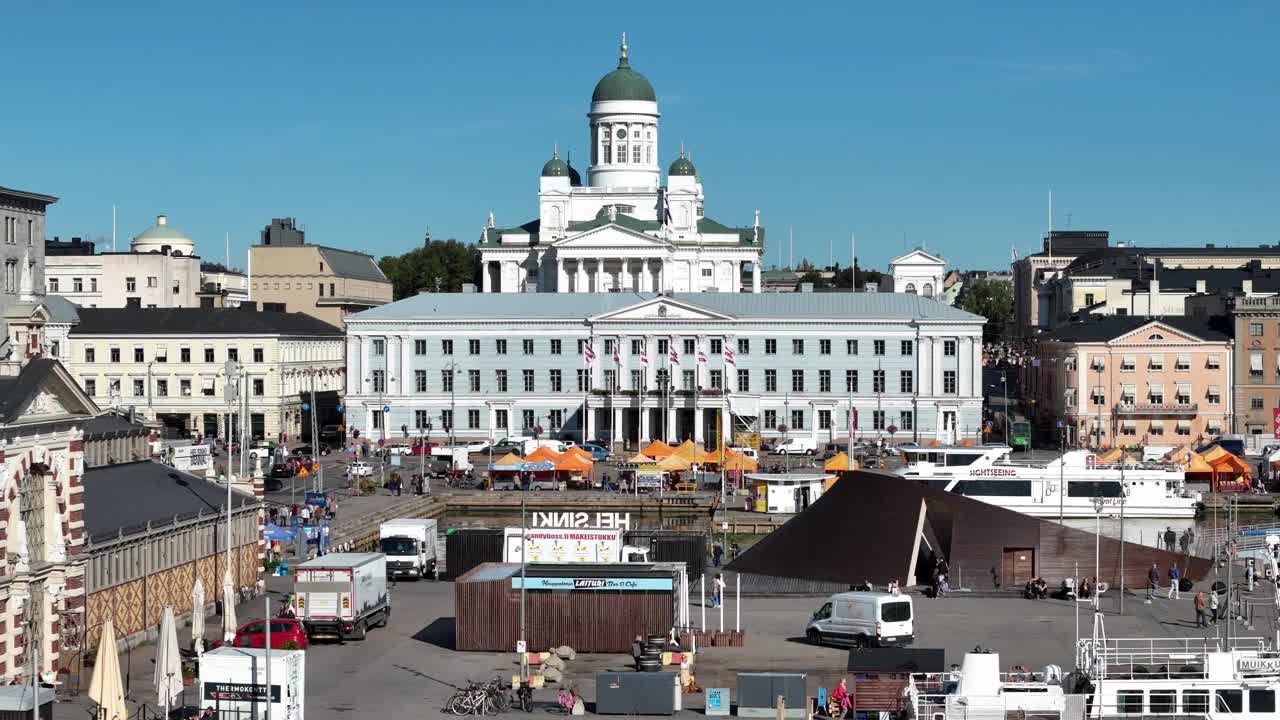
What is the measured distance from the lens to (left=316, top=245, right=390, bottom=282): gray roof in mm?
156750

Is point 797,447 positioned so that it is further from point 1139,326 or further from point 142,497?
point 142,497

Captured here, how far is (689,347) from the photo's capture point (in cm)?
10912

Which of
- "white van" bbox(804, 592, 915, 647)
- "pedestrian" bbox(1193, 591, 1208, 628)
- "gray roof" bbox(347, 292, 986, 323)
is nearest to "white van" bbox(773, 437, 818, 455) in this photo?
"gray roof" bbox(347, 292, 986, 323)

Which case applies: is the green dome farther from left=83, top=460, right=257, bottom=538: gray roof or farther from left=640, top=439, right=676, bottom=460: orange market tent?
left=83, top=460, right=257, bottom=538: gray roof

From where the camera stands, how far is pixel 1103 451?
100000mm

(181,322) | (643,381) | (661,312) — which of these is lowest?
(643,381)

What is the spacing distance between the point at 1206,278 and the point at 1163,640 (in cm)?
9477

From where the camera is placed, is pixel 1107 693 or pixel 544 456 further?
pixel 544 456

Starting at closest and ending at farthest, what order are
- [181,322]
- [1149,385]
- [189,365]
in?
1. [1149,385]
2. [189,365]
3. [181,322]

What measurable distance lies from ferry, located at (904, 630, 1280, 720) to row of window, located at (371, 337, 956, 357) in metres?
71.6

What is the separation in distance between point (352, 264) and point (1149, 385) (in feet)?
253

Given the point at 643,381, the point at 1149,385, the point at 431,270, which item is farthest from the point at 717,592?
the point at 431,270

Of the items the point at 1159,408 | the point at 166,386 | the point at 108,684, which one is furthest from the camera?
the point at 166,386

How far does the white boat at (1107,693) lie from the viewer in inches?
1371
